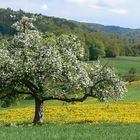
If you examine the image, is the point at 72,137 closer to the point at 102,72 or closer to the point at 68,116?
the point at 102,72

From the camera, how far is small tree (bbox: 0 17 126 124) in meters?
31.0

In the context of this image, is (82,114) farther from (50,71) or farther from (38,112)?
(50,71)

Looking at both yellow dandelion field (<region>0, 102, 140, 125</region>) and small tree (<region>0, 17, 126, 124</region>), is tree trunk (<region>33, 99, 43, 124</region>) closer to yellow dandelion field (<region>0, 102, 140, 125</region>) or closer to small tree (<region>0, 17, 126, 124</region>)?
small tree (<region>0, 17, 126, 124</region>)

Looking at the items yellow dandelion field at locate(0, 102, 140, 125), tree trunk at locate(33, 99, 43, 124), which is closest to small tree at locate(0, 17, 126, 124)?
tree trunk at locate(33, 99, 43, 124)

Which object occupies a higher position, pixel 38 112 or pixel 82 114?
pixel 38 112

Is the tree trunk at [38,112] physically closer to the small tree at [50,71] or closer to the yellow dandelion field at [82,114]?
the small tree at [50,71]

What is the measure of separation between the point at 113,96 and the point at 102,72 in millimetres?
1913

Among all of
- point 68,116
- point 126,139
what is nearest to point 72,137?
point 126,139

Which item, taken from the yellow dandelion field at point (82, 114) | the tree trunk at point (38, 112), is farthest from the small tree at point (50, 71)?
the yellow dandelion field at point (82, 114)

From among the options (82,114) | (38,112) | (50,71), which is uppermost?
(50,71)

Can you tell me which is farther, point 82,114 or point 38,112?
point 82,114

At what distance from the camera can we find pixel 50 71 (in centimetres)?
3117

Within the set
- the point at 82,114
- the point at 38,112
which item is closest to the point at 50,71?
the point at 38,112

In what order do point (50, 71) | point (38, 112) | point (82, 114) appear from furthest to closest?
point (82, 114)
point (38, 112)
point (50, 71)
